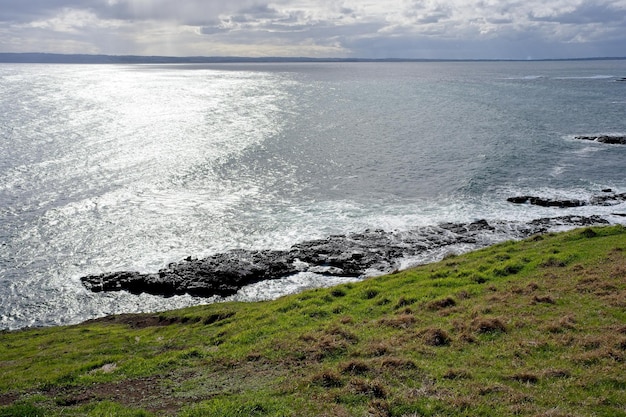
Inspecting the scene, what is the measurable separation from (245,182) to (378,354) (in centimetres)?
5267

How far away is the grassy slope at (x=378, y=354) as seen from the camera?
16.3 meters

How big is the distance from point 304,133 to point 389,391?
91.5 m

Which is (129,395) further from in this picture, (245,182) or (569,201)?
(569,201)

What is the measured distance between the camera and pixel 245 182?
70.4m

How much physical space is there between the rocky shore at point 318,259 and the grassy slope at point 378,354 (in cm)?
881

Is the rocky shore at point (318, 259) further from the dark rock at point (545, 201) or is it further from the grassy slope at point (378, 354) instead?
the grassy slope at point (378, 354)

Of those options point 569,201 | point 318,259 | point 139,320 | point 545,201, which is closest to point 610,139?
point 569,201

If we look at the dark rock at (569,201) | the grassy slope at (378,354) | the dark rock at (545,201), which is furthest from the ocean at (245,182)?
the grassy slope at (378,354)

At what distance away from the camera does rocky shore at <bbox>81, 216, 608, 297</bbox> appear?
4284 cm

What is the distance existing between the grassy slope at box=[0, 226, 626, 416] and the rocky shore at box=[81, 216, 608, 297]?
28.9 feet

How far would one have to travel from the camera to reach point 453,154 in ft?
279

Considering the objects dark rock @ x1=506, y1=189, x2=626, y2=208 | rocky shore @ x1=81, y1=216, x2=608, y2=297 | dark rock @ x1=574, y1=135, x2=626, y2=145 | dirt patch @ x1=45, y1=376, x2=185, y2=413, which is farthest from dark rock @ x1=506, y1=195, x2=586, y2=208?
dirt patch @ x1=45, y1=376, x2=185, y2=413

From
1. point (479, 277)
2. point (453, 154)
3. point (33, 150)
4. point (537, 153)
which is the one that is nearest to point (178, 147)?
point (33, 150)

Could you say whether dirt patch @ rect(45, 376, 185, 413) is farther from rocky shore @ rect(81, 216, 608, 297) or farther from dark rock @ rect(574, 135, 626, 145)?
dark rock @ rect(574, 135, 626, 145)
